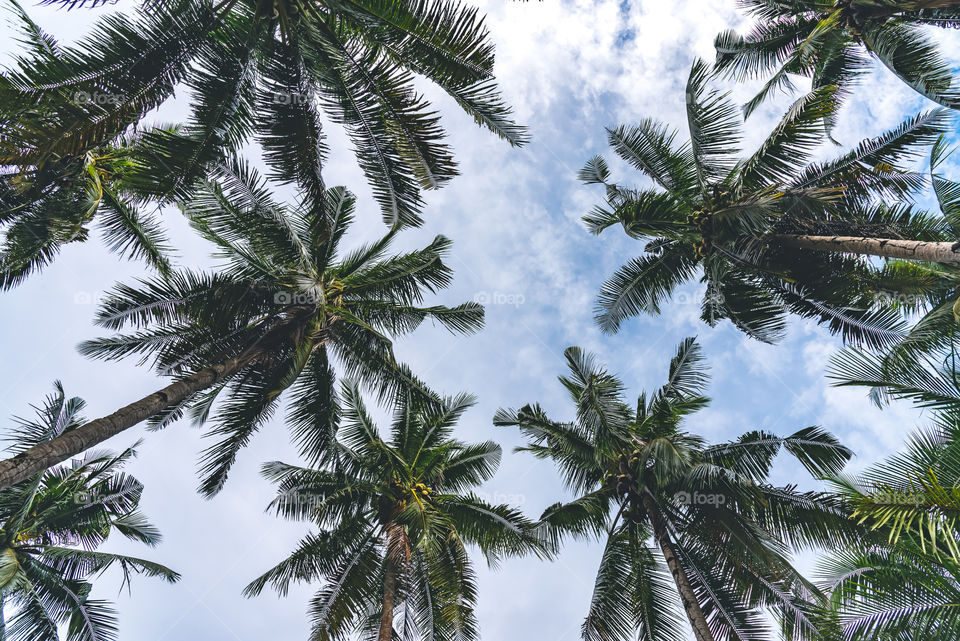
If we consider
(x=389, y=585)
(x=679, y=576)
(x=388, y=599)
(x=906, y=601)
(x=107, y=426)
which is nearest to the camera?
(x=906, y=601)

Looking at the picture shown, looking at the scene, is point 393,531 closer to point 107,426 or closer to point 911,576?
point 107,426

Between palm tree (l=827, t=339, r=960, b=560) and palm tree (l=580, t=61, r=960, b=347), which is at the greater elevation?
palm tree (l=580, t=61, r=960, b=347)

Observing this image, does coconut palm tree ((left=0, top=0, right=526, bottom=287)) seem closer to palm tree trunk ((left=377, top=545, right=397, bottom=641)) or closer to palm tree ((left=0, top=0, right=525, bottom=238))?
palm tree ((left=0, top=0, right=525, bottom=238))

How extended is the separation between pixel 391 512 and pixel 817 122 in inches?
504

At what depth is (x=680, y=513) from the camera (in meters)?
11.5

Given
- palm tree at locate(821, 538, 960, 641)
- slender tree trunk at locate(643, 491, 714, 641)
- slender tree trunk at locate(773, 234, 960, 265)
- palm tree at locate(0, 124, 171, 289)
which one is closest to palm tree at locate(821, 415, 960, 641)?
palm tree at locate(821, 538, 960, 641)

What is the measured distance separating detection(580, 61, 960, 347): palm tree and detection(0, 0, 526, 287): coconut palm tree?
21.4 ft

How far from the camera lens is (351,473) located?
542 inches

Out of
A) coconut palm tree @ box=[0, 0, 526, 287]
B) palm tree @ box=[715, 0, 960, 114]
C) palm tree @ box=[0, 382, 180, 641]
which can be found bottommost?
palm tree @ box=[0, 382, 180, 641]

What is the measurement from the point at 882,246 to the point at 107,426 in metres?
12.9

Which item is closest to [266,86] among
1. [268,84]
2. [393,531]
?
[268,84]

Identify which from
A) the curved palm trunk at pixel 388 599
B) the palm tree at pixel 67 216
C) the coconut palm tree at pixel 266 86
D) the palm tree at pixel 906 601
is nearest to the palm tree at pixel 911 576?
the palm tree at pixel 906 601

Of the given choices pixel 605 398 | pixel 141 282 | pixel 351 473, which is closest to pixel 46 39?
pixel 141 282

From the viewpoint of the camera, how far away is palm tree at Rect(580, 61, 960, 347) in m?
11.3
